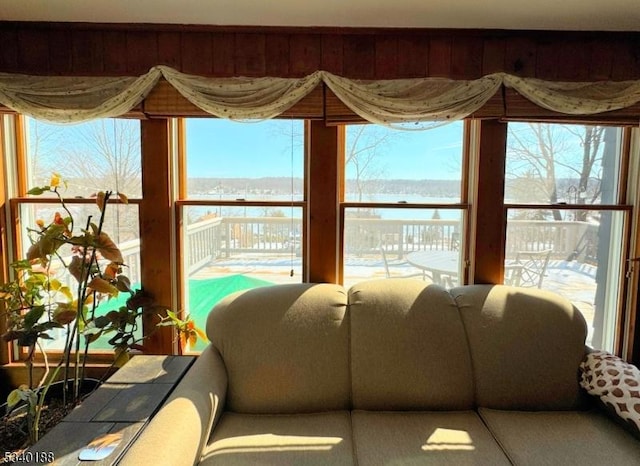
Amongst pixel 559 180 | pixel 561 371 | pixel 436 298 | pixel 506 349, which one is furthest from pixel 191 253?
pixel 559 180

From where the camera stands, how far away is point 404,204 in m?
2.34

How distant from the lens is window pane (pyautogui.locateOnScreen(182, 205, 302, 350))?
238cm

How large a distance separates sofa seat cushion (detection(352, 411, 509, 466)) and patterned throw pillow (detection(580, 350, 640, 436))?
570 mm

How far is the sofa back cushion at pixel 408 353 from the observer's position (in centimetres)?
187

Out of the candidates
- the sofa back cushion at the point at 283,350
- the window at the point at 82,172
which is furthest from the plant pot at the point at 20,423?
the sofa back cushion at the point at 283,350

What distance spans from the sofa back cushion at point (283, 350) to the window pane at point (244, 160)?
68 cm

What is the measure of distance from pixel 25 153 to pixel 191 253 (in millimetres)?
1190

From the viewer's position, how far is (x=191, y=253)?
2414 millimetres

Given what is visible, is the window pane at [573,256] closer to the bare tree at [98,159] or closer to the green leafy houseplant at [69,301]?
the green leafy houseplant at [69,301]

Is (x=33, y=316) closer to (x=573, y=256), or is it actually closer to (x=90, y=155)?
(x=90, y=155)

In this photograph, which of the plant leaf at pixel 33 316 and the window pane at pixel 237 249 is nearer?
the plant leaf at pixel 33 316

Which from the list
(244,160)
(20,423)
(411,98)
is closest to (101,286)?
(20,423)

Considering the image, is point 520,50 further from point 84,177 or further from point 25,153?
point 25,153

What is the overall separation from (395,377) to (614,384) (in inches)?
38.2
